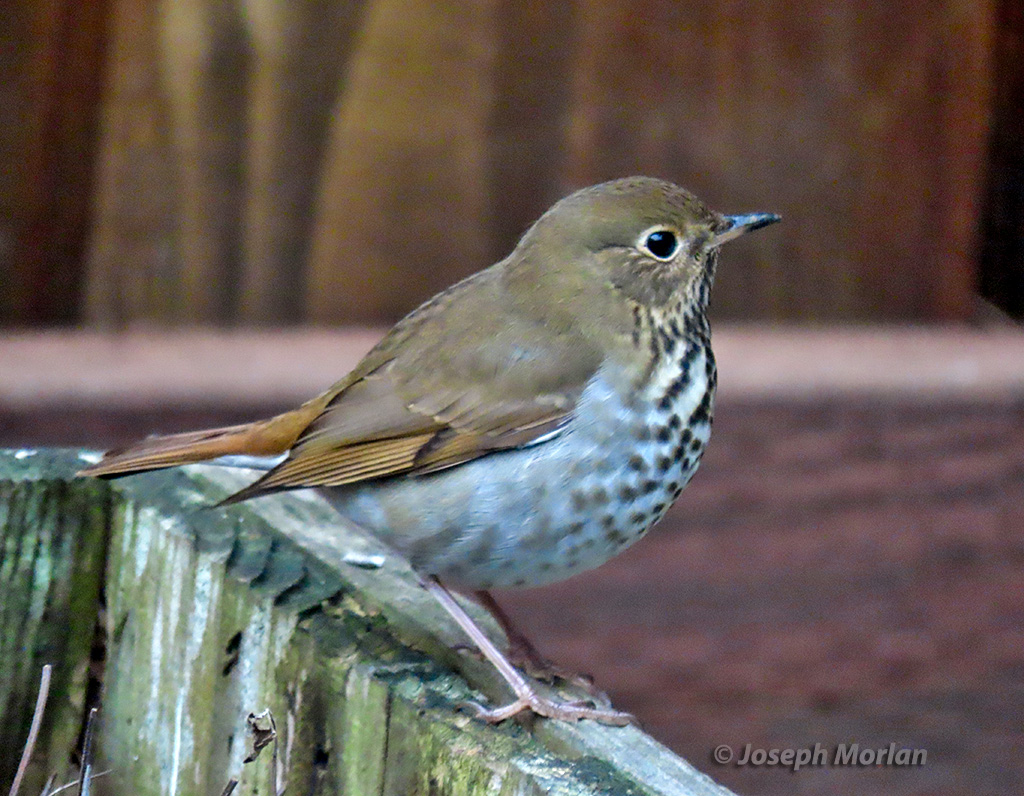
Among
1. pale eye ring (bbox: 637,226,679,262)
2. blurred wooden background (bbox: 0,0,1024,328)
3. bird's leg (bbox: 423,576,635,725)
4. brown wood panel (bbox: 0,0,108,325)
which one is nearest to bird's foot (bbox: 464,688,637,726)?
bird's leg (bbox: 423,576,635,725)

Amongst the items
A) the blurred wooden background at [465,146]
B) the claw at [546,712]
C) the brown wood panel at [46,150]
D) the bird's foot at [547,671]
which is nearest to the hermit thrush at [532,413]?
the bird's foot at [547,671]

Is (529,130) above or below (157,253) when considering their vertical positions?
above

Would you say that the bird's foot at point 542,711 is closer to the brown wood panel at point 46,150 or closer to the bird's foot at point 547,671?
the bird's foot at point 547,671

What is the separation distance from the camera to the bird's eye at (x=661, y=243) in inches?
96.0

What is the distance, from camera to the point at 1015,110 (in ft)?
9.15

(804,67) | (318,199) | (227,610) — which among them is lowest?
(227,610)

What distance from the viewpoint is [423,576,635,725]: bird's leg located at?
5.66ft

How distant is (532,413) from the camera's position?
2.24m

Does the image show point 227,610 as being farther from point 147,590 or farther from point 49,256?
point 49,256

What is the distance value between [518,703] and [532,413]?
57 centimetres

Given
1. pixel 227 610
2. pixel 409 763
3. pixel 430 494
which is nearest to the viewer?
pixel 409 763

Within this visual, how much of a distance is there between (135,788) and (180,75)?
53.5 inches

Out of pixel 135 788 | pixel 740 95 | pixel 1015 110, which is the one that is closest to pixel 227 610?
pixel 135 788

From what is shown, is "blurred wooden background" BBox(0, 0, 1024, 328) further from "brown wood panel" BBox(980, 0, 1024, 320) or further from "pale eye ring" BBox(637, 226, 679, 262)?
"pale eye ring" BBox(637, 226, 679, 262)
